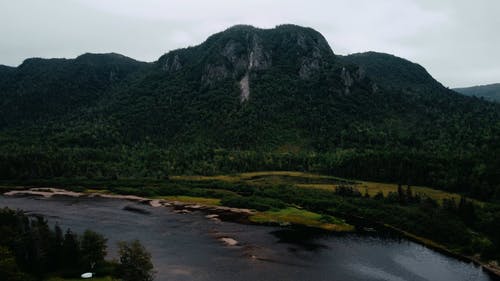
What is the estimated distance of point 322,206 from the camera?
183 meters

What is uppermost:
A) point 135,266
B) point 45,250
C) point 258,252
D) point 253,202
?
point 45,250

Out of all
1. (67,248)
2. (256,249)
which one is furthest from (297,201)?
(67,248)

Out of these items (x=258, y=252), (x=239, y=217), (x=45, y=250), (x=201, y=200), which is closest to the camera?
(x=45, y=250)

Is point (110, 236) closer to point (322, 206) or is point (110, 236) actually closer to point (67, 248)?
point (67, 248)

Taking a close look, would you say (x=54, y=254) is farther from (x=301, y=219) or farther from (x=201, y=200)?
(x=201, y=200)

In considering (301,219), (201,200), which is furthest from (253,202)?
(301,219)

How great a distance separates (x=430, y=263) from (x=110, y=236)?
85.1 meters

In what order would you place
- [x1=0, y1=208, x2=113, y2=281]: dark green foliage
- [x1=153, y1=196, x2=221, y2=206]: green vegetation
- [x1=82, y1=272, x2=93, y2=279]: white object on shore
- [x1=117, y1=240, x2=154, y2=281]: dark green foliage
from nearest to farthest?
[x1=117, y1=240, x2=154, y2=281]: dark green foliage
[x1=82, y1=272, x2=93, y2=279]: white object on shore
[x1=0, y1=208, x2=113, y2=281]: dark green foliage
[x1=153, y1=196, x2=221, y2=206]: green vegetation

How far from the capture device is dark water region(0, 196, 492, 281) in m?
110

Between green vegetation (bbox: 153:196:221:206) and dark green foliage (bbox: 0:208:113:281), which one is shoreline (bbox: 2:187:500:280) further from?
dark green foliage (bbox: 0:208:113:281)

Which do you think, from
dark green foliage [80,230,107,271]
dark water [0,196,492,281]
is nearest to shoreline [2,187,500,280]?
dark water [0,196,492,281]

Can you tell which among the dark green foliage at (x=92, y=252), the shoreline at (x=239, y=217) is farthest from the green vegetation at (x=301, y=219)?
the dark green foliage at (x=92, y=252)

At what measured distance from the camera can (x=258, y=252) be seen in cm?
12469

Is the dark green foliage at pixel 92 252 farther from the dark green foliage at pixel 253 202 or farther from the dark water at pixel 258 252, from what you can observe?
the dark green foliage at pixel 253 202
